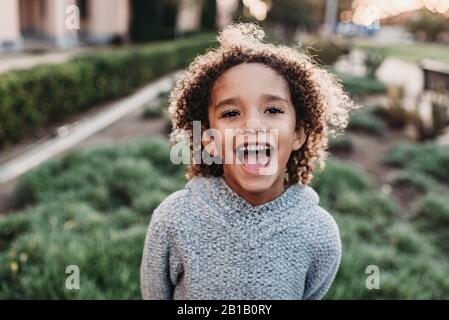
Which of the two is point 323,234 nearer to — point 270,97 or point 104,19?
point 270,97

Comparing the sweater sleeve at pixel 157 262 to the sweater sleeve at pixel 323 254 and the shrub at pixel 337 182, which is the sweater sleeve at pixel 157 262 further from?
the shrub at pixel 337 182

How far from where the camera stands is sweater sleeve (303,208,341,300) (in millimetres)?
1603

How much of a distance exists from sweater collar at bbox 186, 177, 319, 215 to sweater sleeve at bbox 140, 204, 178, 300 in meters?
0.16

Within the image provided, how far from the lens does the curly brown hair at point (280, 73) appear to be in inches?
63.6

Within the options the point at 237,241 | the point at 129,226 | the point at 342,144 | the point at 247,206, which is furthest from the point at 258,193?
the point at 342,144

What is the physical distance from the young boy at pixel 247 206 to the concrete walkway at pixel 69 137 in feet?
12.6

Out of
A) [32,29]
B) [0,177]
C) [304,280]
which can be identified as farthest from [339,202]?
[32,29]

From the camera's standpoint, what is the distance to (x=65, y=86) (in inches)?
301

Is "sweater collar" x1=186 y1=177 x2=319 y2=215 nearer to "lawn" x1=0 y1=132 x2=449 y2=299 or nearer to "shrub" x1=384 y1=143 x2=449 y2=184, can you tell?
"lawn" x1=0 y1=132 x2=449 y2=299

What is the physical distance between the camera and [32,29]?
70.6 feet

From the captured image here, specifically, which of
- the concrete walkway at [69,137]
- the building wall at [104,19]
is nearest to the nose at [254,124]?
the concrete walkway at [69,137]

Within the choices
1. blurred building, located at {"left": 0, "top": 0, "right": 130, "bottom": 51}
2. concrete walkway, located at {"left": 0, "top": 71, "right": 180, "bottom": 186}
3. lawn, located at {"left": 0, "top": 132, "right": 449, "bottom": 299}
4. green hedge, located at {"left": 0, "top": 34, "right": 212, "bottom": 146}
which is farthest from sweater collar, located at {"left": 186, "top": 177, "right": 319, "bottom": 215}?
blurred building, located at {"left": 0, "top": 0, "right": 130, "bottom": 51}

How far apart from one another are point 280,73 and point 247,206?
17.3 inches

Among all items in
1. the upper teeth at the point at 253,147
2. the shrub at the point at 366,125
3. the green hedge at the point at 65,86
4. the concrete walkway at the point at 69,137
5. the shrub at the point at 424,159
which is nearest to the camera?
the upper teeth at the point at 253,147
